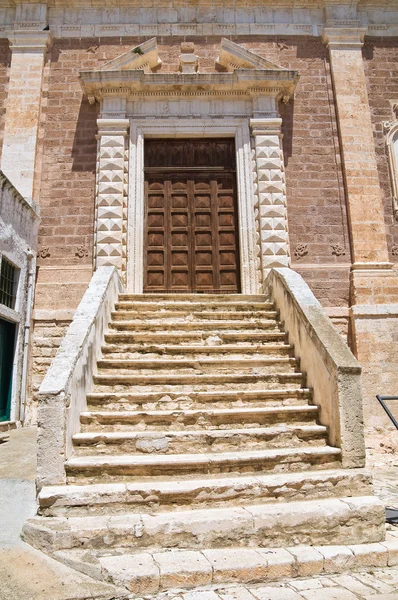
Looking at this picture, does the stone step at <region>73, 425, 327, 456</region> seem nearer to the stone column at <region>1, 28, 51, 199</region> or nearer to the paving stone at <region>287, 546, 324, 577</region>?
the paving stone at <region>287, 546, 324, 577</region>

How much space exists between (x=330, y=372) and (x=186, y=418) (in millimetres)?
1428

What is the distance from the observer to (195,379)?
5355mm

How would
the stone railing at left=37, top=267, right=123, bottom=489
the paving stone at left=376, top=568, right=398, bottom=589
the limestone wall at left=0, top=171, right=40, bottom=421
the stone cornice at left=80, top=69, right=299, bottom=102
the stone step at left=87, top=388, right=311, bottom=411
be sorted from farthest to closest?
the stone cornice at left=80, top=69, right=299, bottom=102
the limestone wall at left=0, top=171, right=40, bottom=421
the stone step at left=87, top=388, right=311, bottom=411
the stone railing at left=37, top=267, right=123, bottom=489
the paving stone at left=376, top=568, right=398, bottom=589

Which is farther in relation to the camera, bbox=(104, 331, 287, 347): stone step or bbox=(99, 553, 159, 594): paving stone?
bbox=(104, 331, 287, 347): stone step

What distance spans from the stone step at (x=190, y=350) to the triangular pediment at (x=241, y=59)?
232 inches

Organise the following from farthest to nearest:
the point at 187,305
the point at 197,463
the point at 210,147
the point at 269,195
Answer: the point at 210,147
the point at 269,195
the point at 187,305
the point at 197,463

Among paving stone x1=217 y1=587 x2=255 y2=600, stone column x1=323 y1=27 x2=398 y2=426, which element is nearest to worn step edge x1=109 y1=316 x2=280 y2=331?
stone column x1=323 y1=27 x2=398 y2=426

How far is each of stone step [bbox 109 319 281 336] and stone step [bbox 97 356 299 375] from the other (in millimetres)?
680

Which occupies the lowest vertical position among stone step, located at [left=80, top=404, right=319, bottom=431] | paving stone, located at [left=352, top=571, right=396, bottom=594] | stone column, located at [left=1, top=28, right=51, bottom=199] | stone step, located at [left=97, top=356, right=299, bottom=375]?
paving stone, located at [left=352, top=571, right=396, bottom=594]

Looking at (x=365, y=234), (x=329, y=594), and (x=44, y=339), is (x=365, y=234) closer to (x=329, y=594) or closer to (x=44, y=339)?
(x=44, y=339)

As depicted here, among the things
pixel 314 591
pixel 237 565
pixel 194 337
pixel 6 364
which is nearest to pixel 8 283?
pixel 6 364

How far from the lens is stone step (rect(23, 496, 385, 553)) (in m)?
3.48

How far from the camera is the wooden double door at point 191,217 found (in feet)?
29.6

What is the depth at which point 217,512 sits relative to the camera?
377 cm
